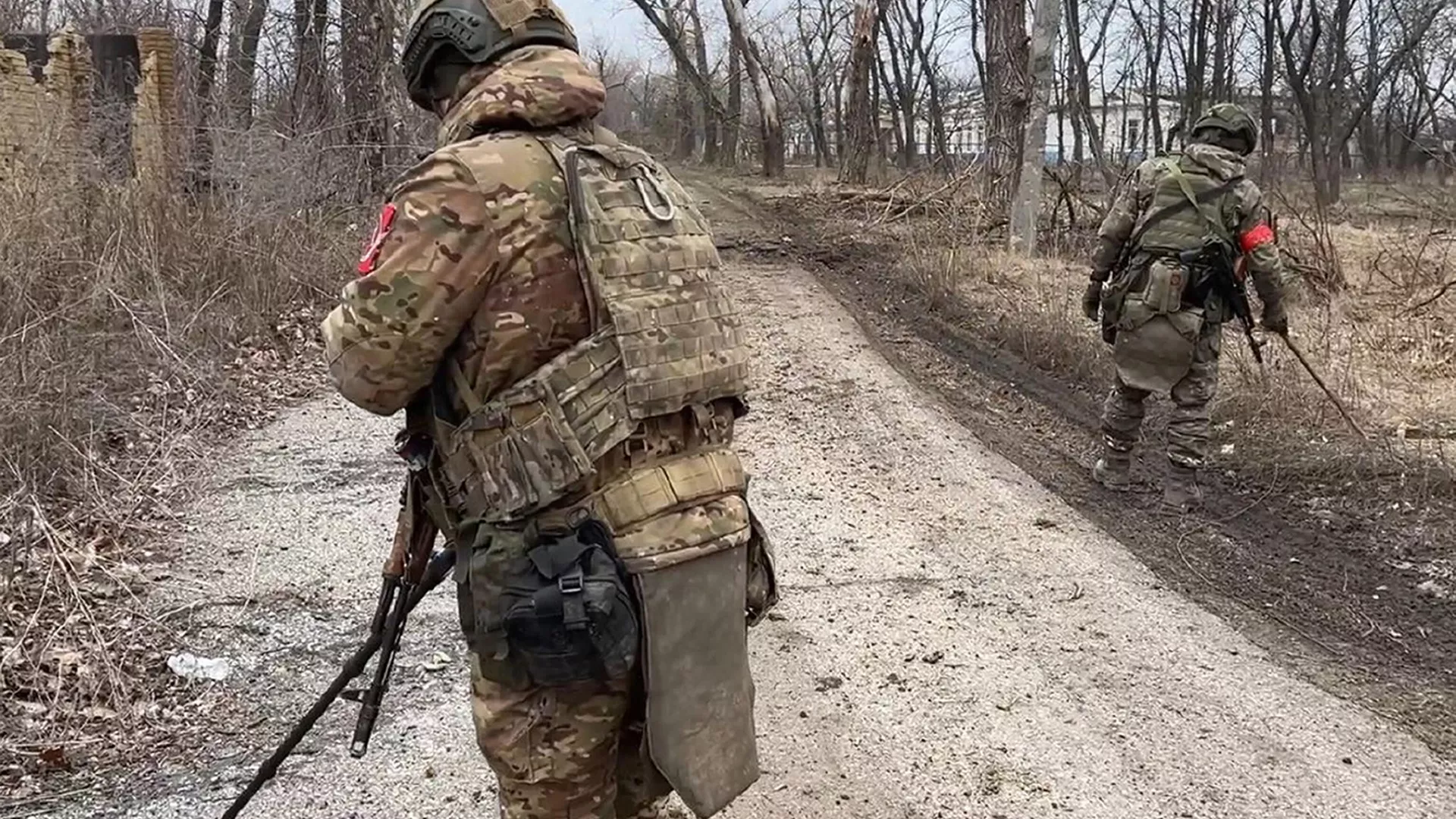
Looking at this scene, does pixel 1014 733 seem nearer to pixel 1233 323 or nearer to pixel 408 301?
pixel 408 301

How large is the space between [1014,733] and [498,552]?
220 centimetres

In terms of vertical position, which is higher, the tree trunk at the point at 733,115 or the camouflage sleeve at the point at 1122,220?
the tree trunk at the point at 733,115

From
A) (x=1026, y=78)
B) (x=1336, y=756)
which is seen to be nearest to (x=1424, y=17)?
(x=1026, y=78)

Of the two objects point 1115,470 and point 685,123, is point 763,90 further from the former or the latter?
point 685,123

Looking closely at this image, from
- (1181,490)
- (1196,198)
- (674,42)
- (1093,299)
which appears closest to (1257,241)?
(1196,198)

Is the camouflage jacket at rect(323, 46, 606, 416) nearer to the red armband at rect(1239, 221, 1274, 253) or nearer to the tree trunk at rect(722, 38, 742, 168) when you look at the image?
the red armband at rect(1239, 221, 1274, 253)

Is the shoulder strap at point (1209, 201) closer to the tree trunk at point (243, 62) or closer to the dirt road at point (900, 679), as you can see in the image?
the dirt road at point (900, 679)

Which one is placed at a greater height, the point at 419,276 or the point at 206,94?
the point at 206,94

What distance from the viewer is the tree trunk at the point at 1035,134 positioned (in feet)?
40.8

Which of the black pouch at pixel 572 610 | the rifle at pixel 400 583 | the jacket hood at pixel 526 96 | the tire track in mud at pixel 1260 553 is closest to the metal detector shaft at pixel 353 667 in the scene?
the rifle at pixel 400 583

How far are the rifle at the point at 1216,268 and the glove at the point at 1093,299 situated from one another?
0.55 meters

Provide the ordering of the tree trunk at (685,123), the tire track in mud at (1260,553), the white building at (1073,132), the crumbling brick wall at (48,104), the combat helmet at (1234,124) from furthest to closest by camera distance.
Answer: the tree trunk at (685,123) < the white building at (1073,132) < the crumbling brick wall at (48,104) < the combat helmet at (1234,124) < the tire track in mud at (1260,553)

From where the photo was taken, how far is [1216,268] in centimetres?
618

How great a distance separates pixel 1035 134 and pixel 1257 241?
6.81 metres
